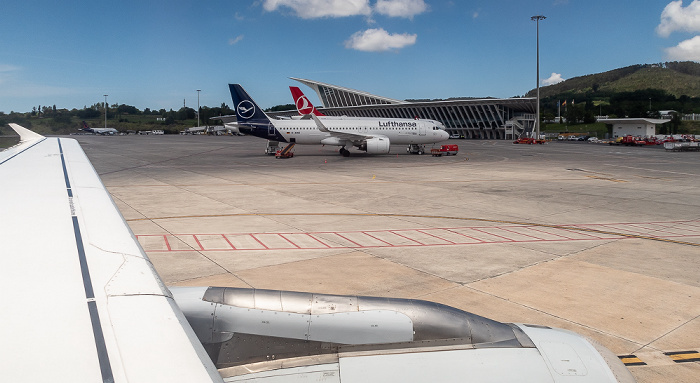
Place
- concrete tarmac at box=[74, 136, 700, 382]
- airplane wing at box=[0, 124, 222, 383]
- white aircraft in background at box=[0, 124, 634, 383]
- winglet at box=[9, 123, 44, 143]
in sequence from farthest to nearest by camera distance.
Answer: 1. winglet at box=[9, 123, 44, 143]
2. concrete tarmac at box=[74, 136, 700, 382]
3. white aircraft in background at box=[0, 124, 634, 383]
4. airplane wing at box=[0, 124, 222, 383]

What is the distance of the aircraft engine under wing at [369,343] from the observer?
4.60 meters

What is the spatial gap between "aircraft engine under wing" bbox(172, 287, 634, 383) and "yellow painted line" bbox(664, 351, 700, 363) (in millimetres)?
4126

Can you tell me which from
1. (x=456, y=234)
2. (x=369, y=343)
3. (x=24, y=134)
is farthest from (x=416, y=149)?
(x=369, y=343)

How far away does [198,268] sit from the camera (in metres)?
12.7

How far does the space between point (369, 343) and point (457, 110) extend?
5047 inches

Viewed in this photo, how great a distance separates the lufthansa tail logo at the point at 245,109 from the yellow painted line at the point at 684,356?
149 feet

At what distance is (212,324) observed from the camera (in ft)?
16.2

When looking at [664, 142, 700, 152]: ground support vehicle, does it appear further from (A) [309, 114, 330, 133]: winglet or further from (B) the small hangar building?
(A) [309, 114, 330, 133]: winglet

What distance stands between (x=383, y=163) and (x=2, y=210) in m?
40.1

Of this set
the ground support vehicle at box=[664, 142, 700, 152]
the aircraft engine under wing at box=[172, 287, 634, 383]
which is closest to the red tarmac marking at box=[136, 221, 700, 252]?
the aircraft engine under wing at box=[172, 287, 634, 383]

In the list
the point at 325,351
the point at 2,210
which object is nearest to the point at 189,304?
the point at 325,351

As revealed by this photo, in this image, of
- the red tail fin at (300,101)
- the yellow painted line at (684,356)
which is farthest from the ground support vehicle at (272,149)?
the yellow painted line at (684,356)

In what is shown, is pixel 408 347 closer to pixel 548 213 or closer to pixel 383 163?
pixel 548 213

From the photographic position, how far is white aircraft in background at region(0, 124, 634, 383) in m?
2.54
